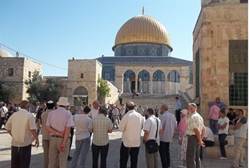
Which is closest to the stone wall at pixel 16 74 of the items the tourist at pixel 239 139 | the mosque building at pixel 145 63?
the mosque building at pixel 145 63

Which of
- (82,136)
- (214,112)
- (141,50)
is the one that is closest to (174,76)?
(141,50)

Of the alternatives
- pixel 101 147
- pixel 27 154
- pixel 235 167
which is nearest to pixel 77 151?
pixel 101 147

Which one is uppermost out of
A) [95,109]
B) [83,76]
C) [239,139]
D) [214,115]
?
[83,76]

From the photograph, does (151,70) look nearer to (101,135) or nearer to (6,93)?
(6,93)

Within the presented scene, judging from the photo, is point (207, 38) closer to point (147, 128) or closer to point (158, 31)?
point (147, 128)

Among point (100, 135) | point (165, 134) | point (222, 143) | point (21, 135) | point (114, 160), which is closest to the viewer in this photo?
point (21, 135)

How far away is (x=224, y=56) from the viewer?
39.1 ft

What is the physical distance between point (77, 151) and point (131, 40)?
138 ft

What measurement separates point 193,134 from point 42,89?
32.3 m

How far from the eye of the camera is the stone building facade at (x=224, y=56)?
11.9 meters

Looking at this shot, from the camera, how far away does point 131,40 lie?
1937 inches

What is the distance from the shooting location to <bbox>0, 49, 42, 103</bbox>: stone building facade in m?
37.8

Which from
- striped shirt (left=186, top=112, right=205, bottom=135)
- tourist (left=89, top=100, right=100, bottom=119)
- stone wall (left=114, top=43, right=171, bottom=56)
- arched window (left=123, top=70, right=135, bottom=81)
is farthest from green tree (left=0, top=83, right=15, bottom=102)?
striped shirt (left=186, top=112, right=205, bottom=135)

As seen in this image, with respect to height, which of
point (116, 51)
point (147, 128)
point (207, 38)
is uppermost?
point (116, 51)
